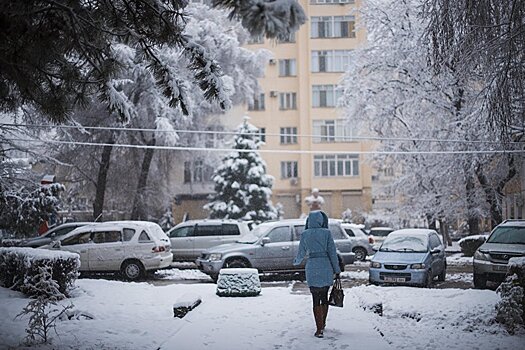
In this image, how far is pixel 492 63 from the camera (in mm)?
11008

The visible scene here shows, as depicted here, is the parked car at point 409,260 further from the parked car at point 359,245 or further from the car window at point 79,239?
the car window at point 79,239

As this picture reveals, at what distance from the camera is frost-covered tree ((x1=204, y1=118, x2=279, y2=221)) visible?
37.1 m

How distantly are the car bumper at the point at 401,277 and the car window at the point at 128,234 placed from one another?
816 centimetres

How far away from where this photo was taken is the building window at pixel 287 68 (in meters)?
46.0

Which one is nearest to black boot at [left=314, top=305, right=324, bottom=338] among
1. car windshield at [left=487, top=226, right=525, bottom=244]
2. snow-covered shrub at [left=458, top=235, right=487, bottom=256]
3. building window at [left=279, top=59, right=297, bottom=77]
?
car windshield at [left=487, top=226, right=525, bottom=244]

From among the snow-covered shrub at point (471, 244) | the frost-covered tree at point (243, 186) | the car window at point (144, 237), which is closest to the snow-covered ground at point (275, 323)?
the car window at point (144, 237)

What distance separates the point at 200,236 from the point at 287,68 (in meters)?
24.2

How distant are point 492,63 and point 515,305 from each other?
4.19m

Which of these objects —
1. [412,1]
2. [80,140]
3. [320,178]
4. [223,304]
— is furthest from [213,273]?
[320,178]

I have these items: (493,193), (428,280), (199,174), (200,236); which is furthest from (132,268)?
(199,174)

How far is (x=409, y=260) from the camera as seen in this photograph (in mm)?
16641

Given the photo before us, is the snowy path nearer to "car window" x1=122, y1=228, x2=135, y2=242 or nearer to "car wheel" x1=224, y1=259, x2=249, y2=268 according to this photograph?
"car wheel" x1=224, y1=259, x2=249, y2=268

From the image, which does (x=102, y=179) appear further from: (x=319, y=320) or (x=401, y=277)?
(x=319, y=320)

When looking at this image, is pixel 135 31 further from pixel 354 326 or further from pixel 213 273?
pixel 213 273
